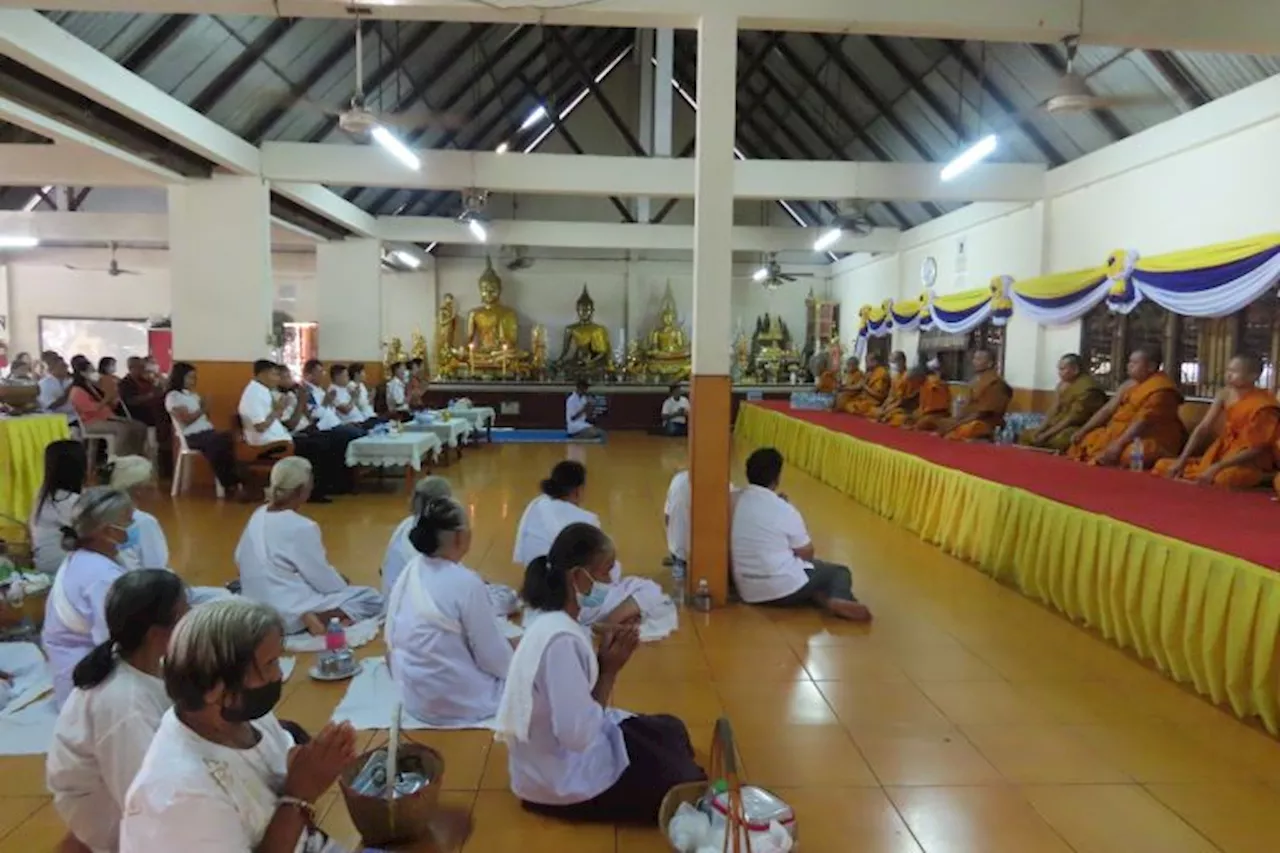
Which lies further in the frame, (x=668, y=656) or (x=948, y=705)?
(x=668, y=656)

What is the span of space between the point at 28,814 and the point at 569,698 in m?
1.80

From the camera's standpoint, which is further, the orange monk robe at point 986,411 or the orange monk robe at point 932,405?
the orange monk robe at point 932,405

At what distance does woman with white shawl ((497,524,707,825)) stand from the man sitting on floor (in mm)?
8747

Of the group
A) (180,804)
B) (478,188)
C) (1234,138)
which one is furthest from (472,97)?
(180,804)

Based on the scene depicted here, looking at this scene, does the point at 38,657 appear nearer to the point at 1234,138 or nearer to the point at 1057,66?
the point at 1234,138

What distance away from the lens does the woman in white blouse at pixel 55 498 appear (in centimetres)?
393

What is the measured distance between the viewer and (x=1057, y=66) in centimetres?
780

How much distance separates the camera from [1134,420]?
642 cm

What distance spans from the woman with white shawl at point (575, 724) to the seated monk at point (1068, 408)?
5958 millimetres

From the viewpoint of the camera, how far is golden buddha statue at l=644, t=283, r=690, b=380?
52.6ft

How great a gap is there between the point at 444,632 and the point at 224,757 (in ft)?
4.85

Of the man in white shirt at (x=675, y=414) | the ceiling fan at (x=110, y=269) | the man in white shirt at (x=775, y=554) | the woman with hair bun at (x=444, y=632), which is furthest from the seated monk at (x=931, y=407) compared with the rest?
the ceiling fan at (x=110, y=269)

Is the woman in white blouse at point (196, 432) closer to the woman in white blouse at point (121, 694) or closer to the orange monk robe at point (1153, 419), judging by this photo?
the woman in white blouse at point (121, 694)

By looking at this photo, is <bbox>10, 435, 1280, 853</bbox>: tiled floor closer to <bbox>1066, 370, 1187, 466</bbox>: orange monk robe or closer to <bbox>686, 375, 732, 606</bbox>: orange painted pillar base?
<bbox>686, 375, 732, 606</bbox>: orange painted pillar base
